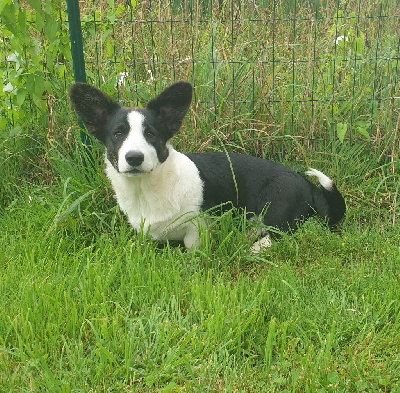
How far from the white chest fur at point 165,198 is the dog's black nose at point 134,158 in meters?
0.26

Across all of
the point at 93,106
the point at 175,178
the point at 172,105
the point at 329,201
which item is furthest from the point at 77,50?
the point at 329,201

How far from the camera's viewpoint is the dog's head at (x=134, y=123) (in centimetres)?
279

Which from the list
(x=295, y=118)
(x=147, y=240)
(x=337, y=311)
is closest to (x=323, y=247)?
(x=337, y=311)

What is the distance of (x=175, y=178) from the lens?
3.13 metres

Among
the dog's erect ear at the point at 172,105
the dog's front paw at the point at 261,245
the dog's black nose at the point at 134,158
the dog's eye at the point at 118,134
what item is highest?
the dog's erect ear at the point at 172,105

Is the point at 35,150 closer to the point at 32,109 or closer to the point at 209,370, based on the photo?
the point at 32,109

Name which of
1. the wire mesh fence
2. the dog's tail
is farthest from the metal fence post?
the dog's tail

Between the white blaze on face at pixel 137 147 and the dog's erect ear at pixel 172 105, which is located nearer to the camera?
the white blaze on face at pixel 137 147

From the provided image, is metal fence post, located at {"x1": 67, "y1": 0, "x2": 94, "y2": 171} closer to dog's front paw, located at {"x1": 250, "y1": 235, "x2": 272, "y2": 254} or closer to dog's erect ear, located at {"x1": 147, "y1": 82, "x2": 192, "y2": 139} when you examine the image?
dog's erect ear, located at {"x1": 147, "y1": 82, "x2": 192, "y2": 139}

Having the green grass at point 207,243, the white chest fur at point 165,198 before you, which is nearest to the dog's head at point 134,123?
the white chest fur at point 165,198

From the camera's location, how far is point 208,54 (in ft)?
14.2

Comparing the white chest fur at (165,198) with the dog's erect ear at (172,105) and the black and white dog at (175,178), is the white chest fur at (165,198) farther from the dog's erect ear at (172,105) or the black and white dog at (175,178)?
the dog's erect ear at (172,105)

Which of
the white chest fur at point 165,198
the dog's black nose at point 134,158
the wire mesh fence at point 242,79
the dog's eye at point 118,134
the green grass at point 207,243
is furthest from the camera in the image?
the wire mesh fence at point 242,79

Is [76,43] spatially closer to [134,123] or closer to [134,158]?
[134,123]
